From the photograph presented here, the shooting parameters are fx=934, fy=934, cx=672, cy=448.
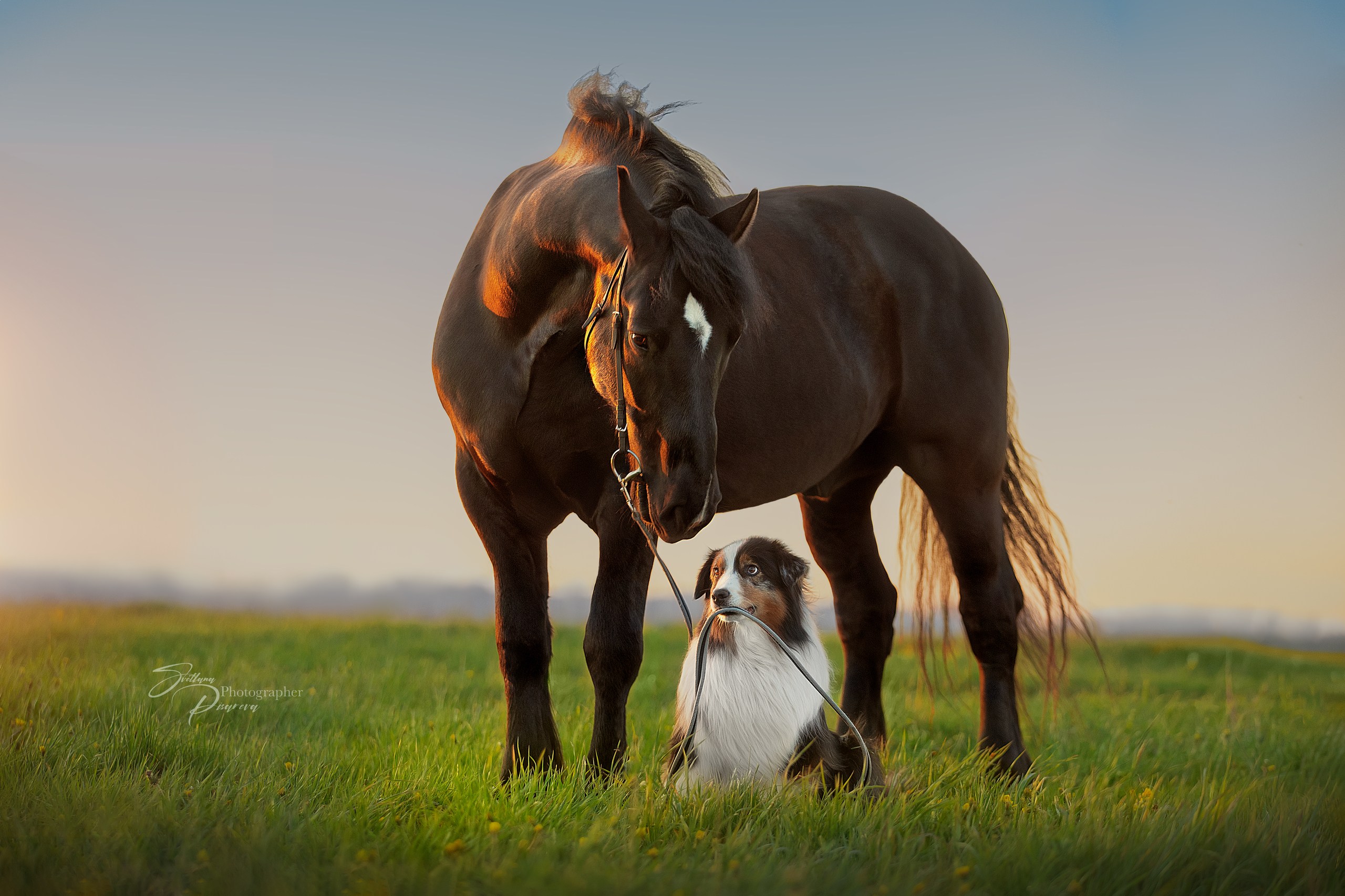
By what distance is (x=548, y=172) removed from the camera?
398 centimetres

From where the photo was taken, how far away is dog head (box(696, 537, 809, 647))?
3486 mm

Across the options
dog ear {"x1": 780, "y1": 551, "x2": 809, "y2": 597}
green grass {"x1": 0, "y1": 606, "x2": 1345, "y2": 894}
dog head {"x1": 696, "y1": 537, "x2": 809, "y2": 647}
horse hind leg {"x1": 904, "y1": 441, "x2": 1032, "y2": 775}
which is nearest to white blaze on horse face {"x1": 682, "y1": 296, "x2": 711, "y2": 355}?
dog head {"x1": 696, "y1": 537, "x2": 809, "y2": 647}

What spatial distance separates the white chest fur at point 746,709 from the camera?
336 centimetres

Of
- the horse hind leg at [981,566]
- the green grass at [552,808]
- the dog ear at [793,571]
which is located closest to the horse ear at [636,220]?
the dog ear at [793,571]

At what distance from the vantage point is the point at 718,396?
153 inches

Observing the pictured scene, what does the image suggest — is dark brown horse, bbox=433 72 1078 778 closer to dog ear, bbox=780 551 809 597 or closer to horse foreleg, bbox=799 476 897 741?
horse foreleg, bbox=799 476 897 741

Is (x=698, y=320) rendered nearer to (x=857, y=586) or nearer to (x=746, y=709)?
(x=746, y=709)

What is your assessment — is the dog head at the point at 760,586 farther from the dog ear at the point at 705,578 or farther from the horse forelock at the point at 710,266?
the horse forelock at the point at 710,266

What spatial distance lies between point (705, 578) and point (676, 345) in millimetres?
1180

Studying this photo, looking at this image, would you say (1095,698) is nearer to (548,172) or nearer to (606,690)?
(606,690)

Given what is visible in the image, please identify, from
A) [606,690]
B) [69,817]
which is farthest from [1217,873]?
[69,817]

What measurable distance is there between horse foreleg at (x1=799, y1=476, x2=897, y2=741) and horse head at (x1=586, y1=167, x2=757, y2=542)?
7.79ft

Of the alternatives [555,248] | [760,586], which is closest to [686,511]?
[760,586]

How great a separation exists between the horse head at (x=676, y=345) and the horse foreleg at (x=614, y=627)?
0.56m
